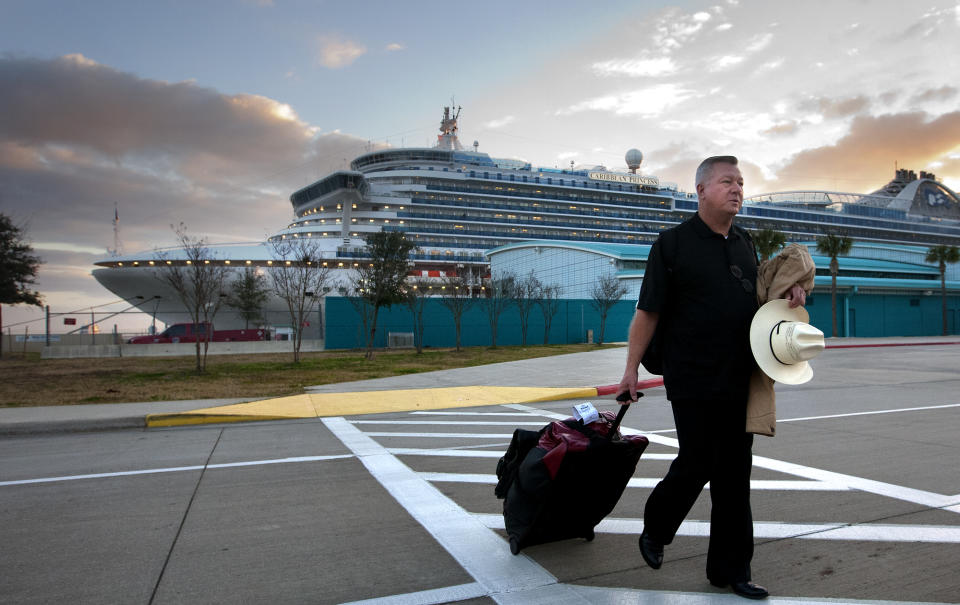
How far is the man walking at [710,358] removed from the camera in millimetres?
2496

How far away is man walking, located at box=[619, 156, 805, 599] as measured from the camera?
2496mm

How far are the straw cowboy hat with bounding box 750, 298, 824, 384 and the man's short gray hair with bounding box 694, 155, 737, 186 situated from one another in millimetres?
676

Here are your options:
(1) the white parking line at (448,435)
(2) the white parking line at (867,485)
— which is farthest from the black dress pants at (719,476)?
(1) the white parking line at (448,435)

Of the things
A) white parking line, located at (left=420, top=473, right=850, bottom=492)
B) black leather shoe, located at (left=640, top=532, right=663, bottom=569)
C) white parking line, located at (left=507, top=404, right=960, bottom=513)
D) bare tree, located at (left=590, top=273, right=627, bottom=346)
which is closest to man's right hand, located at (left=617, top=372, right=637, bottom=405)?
black leather shoe, located at (left=640, top=532, right=663, bottom=569)

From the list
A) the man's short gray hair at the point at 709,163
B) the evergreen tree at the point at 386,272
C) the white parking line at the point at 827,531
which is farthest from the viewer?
the evergreen tree at the point at 386,272

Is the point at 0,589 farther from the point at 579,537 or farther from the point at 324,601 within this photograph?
the point at 579,537

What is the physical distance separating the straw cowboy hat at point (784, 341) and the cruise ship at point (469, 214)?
1841 inches

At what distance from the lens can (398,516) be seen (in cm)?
373

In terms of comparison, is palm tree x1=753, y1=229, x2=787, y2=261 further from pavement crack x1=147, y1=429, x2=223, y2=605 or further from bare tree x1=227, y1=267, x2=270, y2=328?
pavement crack x1=147, y1=429, x2=223, y2=605

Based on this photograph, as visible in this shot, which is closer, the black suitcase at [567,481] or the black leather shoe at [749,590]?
the black leather shoe at [749,590]

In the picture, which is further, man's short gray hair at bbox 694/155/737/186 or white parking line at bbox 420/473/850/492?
white parking line at bbox 420/473/850/492

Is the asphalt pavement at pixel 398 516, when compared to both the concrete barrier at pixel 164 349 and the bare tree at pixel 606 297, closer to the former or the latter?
the concrete barrier at pixel 164 349

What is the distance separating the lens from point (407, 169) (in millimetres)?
70062

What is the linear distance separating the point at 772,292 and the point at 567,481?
1319 mm
